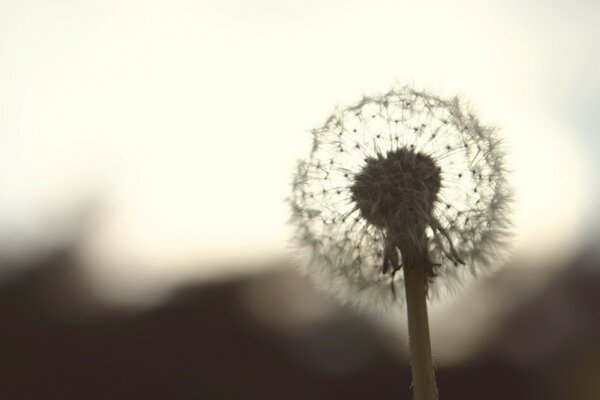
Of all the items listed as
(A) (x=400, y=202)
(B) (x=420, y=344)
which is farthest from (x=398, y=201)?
(B) (x=420, y=344)

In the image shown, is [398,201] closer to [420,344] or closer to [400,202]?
[400,202]

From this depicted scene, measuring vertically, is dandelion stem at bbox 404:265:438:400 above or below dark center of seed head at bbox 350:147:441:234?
below

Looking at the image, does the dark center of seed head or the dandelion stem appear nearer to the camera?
the dandelion stem

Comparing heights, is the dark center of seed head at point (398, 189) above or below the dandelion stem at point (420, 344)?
above

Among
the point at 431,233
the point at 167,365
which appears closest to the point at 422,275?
the point at 431,233

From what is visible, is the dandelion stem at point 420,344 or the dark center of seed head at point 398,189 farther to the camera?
the dark center of seed head at point 398,189
